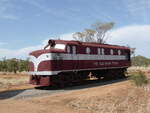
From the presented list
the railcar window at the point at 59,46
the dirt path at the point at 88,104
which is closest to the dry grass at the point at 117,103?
the dirt path at the point at 88,104

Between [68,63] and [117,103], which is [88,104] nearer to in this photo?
[117,103]

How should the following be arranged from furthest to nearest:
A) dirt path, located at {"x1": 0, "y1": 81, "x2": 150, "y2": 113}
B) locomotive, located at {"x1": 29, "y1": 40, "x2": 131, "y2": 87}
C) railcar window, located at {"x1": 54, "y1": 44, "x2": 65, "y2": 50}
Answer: railcar window, located at {"x1": 54, "y1": 44, "x2": 65, "y2": 50} → locomotive, located at {"x1": 29, "y1": 40, "x2": 131, "y2": 87} → dirt path, located at {"x1": 0, "y1": 81, "x2": 150, "y2": 113}

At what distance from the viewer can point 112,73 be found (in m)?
26.1

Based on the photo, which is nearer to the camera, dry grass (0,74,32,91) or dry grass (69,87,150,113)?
dry grass (69,87,150,113)

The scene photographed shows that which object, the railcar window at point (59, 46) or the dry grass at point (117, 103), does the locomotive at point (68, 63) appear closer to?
the railcar window at point (59, 46)

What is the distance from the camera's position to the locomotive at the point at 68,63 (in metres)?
18.2

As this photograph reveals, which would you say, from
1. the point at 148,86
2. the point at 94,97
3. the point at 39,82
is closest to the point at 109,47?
the point at 148,86

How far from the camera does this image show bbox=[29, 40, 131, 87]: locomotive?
18.2 metres

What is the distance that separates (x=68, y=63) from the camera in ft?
63.7

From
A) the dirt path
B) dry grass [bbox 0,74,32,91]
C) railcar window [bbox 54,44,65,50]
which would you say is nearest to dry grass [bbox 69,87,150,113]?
the dirt path

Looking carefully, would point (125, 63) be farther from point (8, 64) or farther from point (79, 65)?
point (8, 64)

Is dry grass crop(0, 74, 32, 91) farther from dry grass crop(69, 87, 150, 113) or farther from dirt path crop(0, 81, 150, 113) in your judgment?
dry grass crop(69, 87, 150, 113)

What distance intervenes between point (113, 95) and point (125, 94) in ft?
3.53

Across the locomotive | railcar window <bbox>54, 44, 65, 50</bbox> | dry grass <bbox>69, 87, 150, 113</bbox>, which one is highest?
railcar window <bbox>54, 44, 65, 50</bbox>
